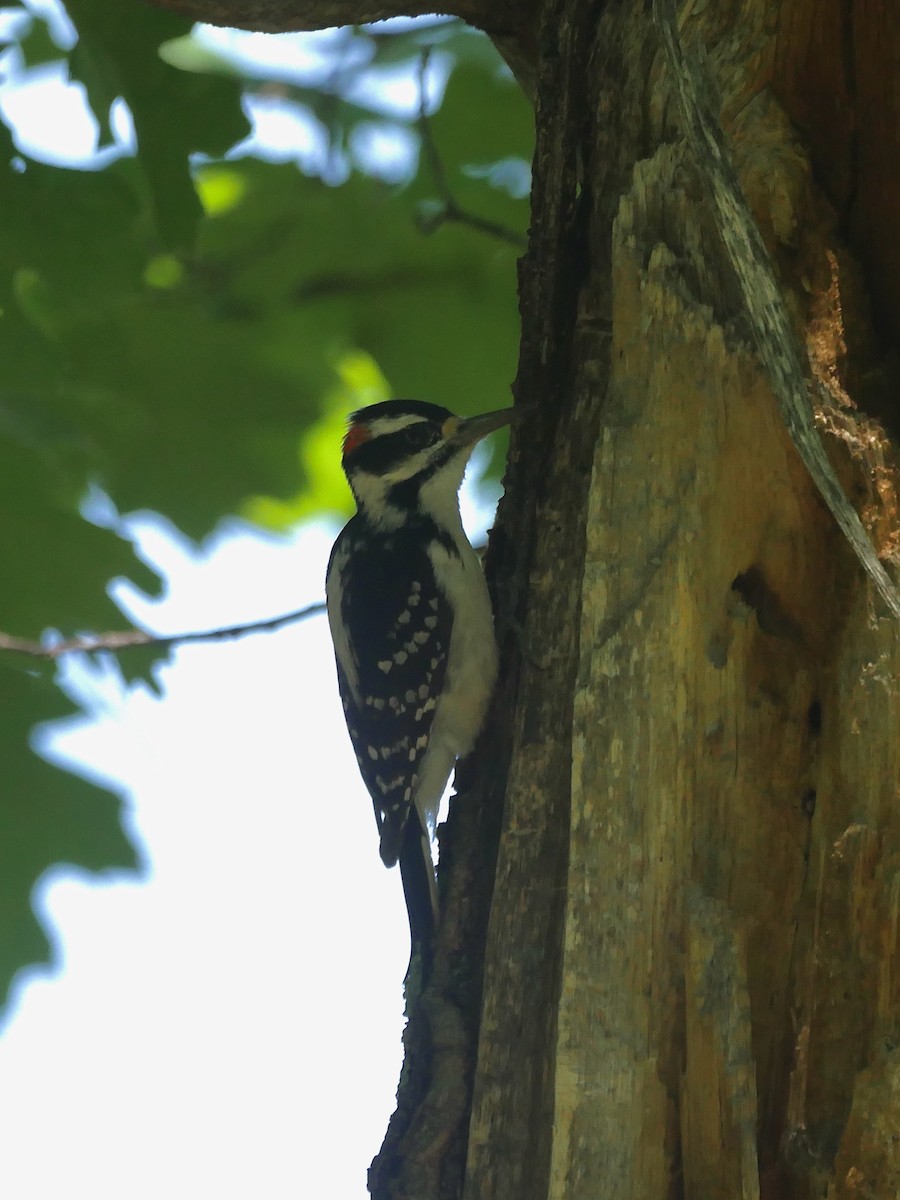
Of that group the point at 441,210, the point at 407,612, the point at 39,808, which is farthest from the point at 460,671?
the point at 441,210

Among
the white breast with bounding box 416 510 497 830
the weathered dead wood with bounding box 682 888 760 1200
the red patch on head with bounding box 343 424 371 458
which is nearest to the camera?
the weathered dead wood with bounding box 682 888 760 1200

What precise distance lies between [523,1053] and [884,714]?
2.84ft

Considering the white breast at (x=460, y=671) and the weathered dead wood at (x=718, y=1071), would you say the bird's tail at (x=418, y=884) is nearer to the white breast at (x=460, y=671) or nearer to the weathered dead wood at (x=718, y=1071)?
the white breast at (x=460, y=671)

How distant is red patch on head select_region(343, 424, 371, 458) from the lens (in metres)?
4.20

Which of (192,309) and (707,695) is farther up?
(192,309)

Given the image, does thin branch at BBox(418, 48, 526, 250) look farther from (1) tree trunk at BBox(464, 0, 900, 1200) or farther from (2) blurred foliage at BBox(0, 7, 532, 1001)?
(1) tree trunk at BBox(464, 0, 900, 1200)

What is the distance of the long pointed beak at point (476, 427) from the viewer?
368cm

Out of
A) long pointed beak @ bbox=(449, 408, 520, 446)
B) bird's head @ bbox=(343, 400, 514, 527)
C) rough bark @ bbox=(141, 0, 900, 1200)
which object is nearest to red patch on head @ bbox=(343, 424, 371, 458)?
bird's head @ bbox=(343, 400, 514, 527)

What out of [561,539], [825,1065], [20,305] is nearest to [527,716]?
[561,539]

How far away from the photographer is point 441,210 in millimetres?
4230

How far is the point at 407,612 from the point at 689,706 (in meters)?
1.75

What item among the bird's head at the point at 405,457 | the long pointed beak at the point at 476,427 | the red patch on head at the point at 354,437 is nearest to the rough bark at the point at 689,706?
the long pointed beak at the point at 476,427

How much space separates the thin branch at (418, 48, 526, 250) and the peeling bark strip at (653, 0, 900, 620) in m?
1.72

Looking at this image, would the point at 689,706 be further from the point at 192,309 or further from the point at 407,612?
the point at 192,309
